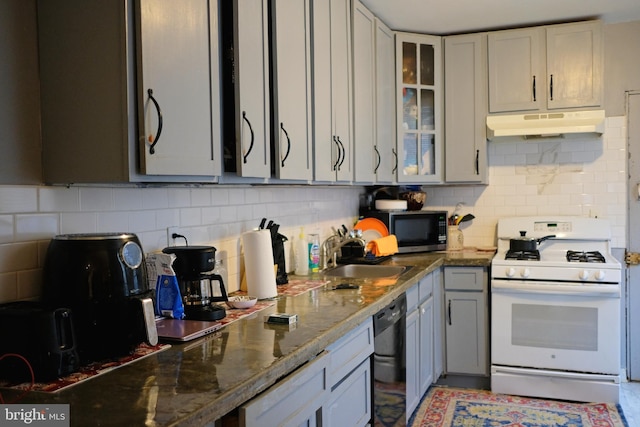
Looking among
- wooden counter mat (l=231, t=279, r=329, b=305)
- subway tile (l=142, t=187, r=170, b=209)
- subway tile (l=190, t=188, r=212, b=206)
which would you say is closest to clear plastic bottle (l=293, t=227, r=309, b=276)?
wooden counter mat (l=231, t=279, r=329, b=305)

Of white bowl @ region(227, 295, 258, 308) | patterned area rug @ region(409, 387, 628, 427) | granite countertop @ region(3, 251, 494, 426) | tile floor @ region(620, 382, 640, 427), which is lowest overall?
tile floor @ region(620, 382, 640, 427)

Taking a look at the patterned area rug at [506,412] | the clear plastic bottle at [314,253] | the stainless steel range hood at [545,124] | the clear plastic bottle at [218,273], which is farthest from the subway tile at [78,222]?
the stainless steel range hood at [545,124]

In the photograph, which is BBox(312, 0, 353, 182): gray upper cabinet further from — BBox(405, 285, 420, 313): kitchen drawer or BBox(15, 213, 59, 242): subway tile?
BBox(15, 213, 59, 242): subway tile

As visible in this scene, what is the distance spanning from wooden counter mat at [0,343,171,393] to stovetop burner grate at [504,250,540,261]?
2.81 metres

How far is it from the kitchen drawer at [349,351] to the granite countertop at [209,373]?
2.4 inches

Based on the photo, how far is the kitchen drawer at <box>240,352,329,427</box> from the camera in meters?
1.43

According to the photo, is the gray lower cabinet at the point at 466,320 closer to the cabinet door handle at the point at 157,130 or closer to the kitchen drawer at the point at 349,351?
the kitchen drawer at the point at 349,351

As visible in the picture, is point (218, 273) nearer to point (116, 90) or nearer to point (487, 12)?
point (116, 90)

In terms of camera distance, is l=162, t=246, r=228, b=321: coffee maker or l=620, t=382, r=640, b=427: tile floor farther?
l=620, t=382, r=640, b=427: tile floor

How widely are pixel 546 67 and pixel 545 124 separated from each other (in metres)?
0.42

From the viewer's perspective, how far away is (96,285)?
1.51 meters

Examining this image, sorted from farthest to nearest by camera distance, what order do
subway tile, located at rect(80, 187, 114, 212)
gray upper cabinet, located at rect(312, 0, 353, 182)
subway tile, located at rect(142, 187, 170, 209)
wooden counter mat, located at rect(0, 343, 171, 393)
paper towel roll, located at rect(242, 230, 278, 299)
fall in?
gray upper cabinet, located at rect(312, 0, 353, 182) < paper towel roll, located at rect(242, 230, 278, 299) < subway tile, located at rect(142, 187, 170, 209) < subway tile, located at rect(80, 187, 114, 212) < wooden counter mat, located at rect(0, 343, 171, 393)

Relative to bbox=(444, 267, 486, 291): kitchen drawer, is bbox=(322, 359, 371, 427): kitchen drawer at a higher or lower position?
lower

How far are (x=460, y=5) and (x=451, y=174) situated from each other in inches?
47.8
